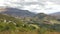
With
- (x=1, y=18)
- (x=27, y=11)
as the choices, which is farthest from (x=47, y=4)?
(x=1, y=18)

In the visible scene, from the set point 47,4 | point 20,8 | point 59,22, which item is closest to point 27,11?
point 20,8

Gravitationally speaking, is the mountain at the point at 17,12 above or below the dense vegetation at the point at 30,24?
above

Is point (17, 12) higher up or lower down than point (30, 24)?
higher up

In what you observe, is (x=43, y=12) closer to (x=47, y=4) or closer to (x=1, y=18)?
(x=47, y=4)

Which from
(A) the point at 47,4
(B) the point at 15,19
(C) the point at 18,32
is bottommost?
(C) the point at 18,32

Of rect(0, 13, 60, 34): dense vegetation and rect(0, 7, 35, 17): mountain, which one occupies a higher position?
rect(0, 7, 35, 17): mountain

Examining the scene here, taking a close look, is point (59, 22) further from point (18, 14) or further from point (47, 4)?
point (18, 14)

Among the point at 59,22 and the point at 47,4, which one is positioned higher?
the point at 47,4
